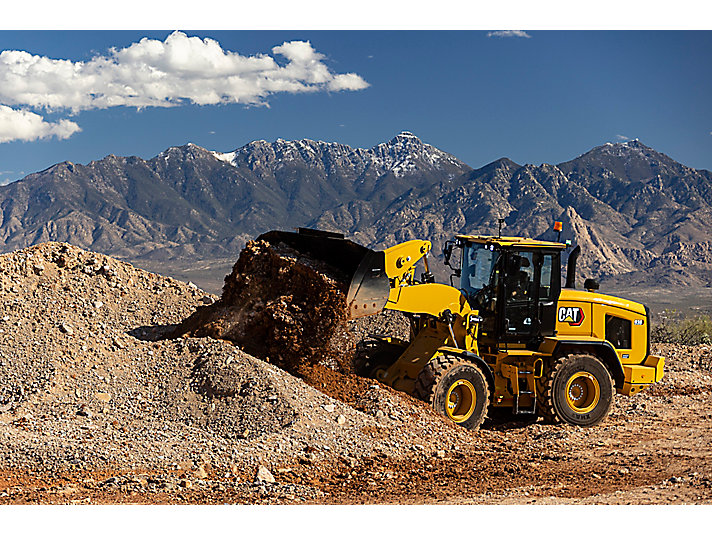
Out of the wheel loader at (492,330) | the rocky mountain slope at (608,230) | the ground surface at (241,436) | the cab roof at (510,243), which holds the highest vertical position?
the rocky mountain slope at (608,230)

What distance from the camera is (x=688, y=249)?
495 ft

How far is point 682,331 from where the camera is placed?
2541 centimetres

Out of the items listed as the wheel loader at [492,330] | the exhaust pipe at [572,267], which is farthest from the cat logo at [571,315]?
the exhaust pipe at [572,267]

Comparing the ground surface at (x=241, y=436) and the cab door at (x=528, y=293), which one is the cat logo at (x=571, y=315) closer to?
the cab door at (x=528, y=293)

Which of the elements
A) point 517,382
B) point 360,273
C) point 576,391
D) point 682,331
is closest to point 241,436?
point 360,273

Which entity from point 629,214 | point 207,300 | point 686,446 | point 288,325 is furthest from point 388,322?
point 629,214

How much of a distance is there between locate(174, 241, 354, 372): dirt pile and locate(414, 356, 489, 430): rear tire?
1.47m

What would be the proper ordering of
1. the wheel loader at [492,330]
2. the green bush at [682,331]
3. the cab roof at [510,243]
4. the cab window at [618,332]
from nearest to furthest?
the wheel loader at [492,330]
the cab roof at [510,243]
the cab window at [618,332]
the green bush at [682,331]

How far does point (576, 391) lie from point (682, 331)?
14607mm

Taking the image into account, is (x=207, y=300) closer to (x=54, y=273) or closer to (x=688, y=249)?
(x=54, y=273)

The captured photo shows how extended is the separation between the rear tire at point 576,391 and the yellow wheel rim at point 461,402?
4.19 feet

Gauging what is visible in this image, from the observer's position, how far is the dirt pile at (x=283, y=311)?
1184 centimetres

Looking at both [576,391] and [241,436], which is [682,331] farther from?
[241,436]

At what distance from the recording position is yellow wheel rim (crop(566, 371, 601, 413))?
12.4m
